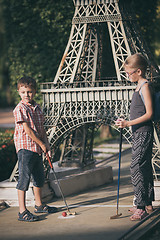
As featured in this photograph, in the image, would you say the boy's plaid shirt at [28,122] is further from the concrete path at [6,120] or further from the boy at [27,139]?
the concrete path at [6,120]

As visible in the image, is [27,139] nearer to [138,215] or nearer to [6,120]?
[138,215]

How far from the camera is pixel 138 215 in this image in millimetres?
7383

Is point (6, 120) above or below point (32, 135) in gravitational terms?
above

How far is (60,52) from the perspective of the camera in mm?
18234

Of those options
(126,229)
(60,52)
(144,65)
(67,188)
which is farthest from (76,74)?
(60,52)

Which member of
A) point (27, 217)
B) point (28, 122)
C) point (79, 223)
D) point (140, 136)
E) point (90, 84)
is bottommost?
point (79, 223)

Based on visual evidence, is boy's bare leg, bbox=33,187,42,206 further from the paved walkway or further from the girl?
the girl

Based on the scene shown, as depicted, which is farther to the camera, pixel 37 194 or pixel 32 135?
pixel 37 194

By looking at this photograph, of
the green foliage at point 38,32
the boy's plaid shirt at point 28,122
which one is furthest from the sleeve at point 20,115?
the green foliage at point 38,32

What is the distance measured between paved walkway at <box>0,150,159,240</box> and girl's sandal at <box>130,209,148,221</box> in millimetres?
100

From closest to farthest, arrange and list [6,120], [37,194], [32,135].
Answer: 1. [32,135]
2. [37,194]
3. [6,120]

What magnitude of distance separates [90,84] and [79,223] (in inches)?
198

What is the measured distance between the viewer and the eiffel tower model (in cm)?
1045

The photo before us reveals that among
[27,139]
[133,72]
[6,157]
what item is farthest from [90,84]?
[133,72]
